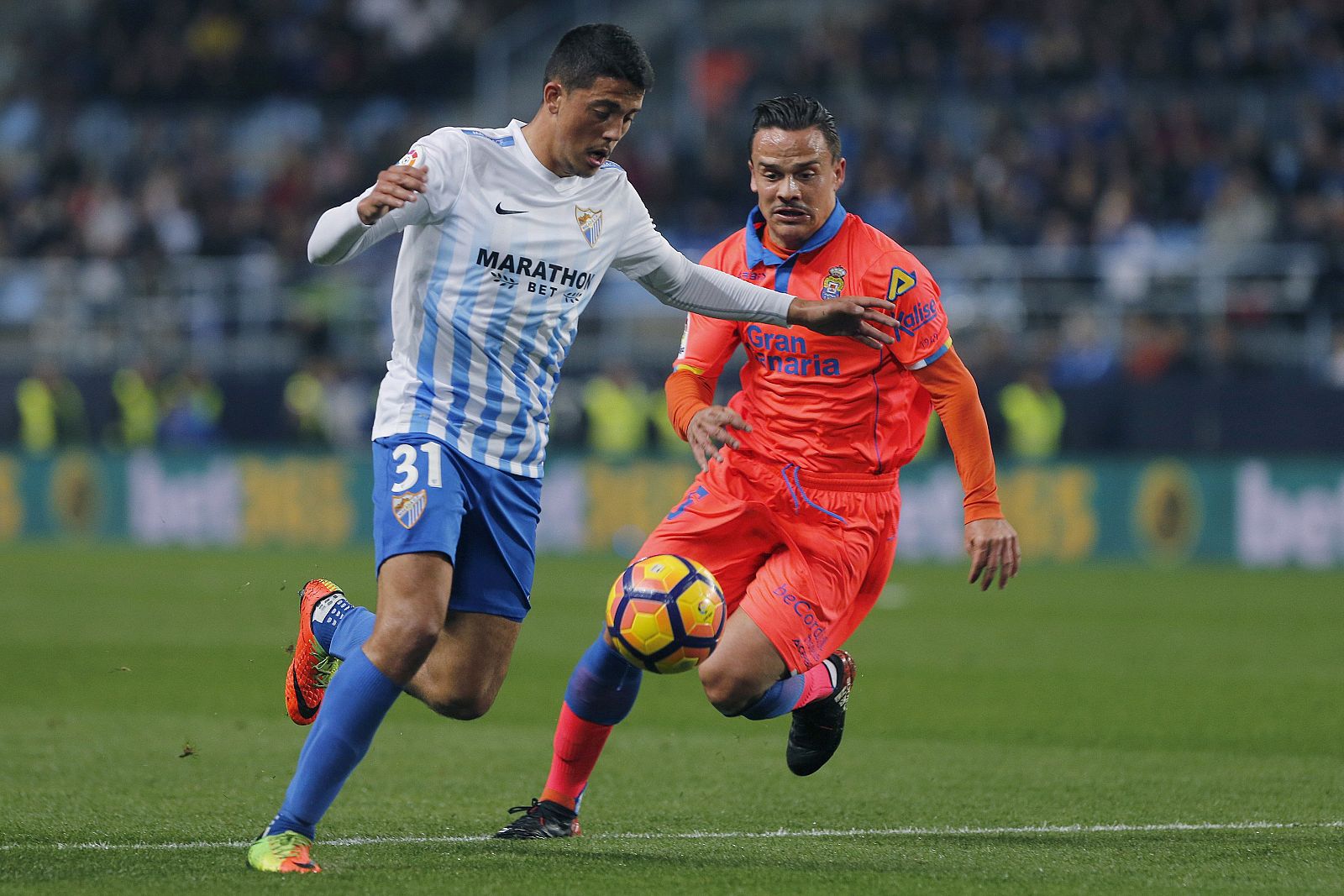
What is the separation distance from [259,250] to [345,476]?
5.39m

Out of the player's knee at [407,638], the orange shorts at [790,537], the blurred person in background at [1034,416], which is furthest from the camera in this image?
the blurred person in background at [1034,416]

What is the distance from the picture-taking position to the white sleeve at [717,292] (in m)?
6.08

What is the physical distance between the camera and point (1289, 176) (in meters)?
21.1

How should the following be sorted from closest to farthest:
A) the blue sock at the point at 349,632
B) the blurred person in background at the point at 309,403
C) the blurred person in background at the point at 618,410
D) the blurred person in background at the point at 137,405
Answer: the blue sock at the point at 349,632 → the blurred person in background at the point at 618,410 → the blurred person in background at the point at 309,403 → the blurred person in background at the point at 137,405

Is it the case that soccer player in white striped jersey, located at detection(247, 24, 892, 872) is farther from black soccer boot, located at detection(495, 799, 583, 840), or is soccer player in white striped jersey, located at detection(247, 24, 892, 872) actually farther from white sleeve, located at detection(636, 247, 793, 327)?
black soccer boot, located at detection(495, 799, 583, 840)

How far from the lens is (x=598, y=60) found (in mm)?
5500

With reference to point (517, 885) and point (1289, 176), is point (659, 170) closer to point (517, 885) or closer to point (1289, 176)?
point (1289, 176)

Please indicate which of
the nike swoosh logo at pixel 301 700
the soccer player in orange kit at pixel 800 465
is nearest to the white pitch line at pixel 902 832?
the soccer player in orange kit at pixel 800 465

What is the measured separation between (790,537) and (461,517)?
4.65 feet

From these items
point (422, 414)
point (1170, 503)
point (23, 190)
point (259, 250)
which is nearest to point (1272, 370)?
point (1170, 503)

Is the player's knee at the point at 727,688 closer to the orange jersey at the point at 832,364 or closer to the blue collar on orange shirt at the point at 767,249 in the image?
the orange jersey at the point at 832,364

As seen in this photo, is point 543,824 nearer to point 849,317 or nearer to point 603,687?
point 603,687

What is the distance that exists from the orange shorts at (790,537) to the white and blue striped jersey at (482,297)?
3.05 ft

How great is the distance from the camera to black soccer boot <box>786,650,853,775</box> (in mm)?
6641
